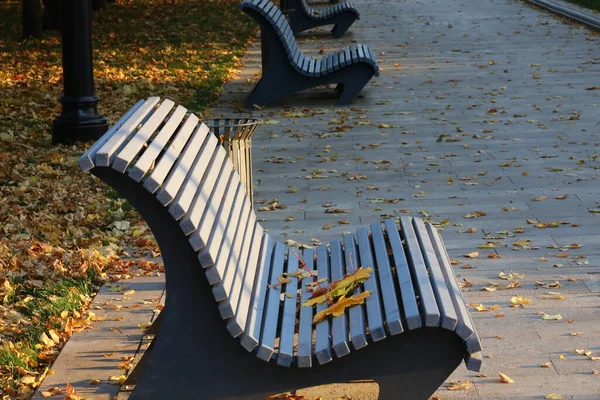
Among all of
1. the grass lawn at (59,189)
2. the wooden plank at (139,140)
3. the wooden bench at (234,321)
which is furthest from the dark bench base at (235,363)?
the grass lawn at (59,189)

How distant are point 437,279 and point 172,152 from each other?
117 centimetres

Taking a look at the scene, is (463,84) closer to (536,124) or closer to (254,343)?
(536,124)

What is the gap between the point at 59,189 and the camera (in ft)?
25.0

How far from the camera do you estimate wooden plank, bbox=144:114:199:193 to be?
10.8 ft

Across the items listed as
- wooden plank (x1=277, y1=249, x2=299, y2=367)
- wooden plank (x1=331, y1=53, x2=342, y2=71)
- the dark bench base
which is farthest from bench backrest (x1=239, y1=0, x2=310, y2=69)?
→ the dark bench base

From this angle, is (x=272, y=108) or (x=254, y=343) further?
(x=272, y=108)

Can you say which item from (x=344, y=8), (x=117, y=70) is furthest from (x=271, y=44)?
(x=344, y=8)

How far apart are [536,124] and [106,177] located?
7.29m

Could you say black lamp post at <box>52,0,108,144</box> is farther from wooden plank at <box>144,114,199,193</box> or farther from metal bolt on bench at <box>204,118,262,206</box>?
wooden plank at <box>144,114,199,193</box>

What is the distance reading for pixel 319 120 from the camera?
34.5 ft

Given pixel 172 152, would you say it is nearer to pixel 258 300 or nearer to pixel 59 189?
pixel 258 300

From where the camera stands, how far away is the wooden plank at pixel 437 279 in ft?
11.4

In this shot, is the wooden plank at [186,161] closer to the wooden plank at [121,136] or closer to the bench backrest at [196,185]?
the bench backrest at [196,185]

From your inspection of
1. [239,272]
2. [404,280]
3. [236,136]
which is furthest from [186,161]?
[236,136]
